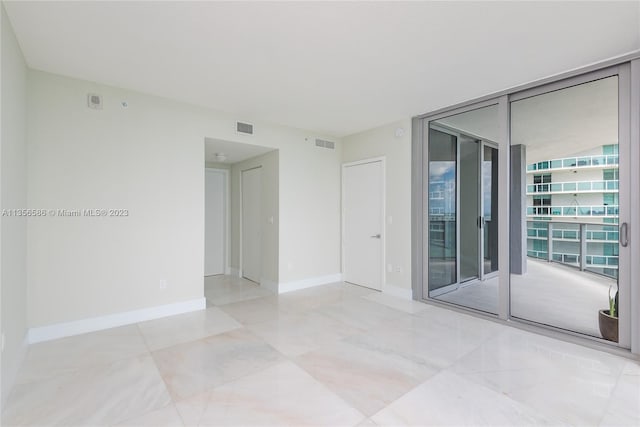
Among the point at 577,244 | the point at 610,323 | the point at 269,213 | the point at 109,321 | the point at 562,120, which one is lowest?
the point at 109,321

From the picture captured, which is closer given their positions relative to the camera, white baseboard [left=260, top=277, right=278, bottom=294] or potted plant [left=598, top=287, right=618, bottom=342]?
potted plant [left=598, top=287, right=618, bottom=342]

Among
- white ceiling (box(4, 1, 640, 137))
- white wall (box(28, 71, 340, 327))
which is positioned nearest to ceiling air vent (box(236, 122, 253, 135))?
white wall (box(28, 71, 340, 327))

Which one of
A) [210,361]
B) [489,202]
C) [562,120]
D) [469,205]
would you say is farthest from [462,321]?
[562,120]

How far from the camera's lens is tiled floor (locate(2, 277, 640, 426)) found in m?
1.90

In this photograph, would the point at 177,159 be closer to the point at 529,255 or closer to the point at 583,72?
the point at 583,72

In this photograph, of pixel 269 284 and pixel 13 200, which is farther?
pixel 269 284

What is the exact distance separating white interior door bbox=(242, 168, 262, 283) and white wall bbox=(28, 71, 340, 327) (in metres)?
1.21

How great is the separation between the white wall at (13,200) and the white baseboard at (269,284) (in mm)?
2922

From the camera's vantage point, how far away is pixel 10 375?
2180 mm

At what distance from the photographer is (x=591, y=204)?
330 cm

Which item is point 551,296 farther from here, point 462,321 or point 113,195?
point 113,195

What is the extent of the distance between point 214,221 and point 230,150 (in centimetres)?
182

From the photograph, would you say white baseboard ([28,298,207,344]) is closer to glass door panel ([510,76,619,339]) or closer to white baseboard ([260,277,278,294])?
white baseboard ([260,277,278,294])

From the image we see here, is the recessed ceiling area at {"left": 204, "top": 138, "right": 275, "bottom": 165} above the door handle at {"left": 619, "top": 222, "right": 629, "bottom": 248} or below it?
above
